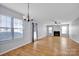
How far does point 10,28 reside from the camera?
3.49 metres

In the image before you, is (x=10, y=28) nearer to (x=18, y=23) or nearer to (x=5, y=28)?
(x=5, y=28)

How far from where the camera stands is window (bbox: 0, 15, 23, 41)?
10.4 feet

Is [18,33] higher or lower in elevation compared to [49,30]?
lower

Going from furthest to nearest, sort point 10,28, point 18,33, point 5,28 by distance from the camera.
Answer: point 10,28 < point 5,28 < point 18,33

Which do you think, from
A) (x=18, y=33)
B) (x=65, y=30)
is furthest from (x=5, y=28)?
(x=65, y=30)

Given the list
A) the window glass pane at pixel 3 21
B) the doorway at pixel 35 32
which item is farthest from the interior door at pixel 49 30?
the window glass pane at pixel 3 21

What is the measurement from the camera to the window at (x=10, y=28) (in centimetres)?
318

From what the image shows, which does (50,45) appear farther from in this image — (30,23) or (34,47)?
(30,23)

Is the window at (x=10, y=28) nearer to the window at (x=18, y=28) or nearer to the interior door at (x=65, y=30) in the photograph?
the window at (x=18, y=28)

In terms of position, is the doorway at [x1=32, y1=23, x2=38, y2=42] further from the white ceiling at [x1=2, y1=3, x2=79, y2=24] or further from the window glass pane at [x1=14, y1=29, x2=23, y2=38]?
the window glass pane at [x1=14, y1=29, x2=23, y2=38]

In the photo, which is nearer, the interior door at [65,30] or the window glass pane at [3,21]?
the window glass pane at [3,21]

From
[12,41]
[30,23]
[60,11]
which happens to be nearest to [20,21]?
[30,23]

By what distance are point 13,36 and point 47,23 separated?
4.59ft

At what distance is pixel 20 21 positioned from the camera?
120 inches
